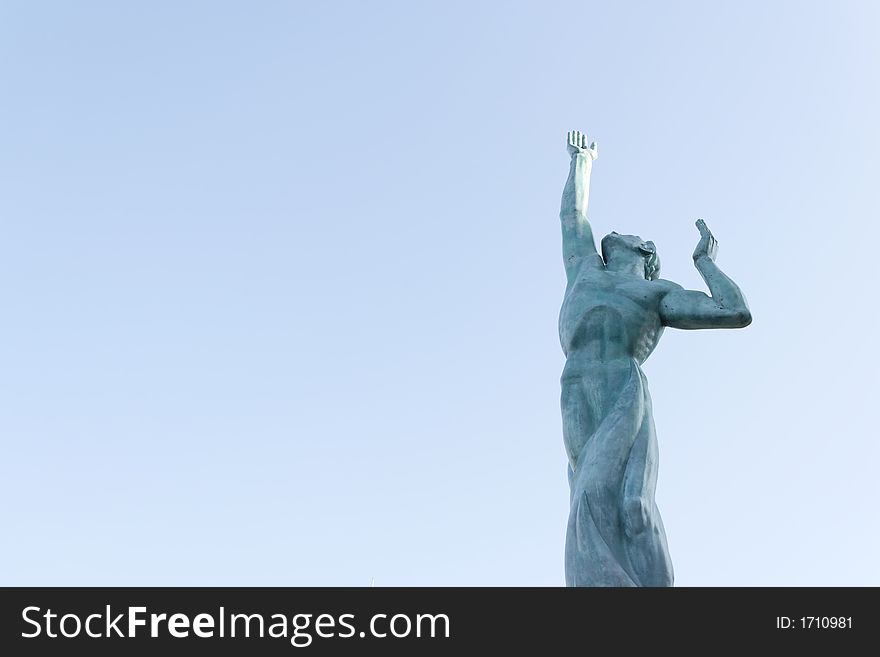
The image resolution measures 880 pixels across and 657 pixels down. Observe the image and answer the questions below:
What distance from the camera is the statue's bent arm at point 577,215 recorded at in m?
12.7

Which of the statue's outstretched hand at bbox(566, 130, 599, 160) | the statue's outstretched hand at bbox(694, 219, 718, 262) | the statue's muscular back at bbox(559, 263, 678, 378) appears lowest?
the statue's muscular back at bbox(559, 263, 678, 378)

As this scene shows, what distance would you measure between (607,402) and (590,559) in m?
1.56

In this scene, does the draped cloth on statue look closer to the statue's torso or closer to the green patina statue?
the green patina statue

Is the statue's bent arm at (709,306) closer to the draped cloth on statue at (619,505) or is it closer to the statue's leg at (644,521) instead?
the draped cloth on statue at (619,505)

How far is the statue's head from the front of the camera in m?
12.7

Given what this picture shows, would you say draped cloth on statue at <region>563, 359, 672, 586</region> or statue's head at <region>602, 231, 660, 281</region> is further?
Answer: statue's head at <region>602, 231, 660, 281</region>

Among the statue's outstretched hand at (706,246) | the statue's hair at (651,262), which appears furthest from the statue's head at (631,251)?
the statue's outstretched hand at (706,246)

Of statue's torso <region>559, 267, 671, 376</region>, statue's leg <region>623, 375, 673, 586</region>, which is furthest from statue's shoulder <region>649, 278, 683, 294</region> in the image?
statue's leg <region>623, 375, 673, 586</region>

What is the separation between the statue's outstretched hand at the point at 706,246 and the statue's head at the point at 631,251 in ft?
1.76

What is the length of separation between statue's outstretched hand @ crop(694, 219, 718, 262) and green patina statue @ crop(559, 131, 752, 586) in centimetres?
1

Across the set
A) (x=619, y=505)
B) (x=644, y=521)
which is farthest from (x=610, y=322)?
(x=644, y=521)

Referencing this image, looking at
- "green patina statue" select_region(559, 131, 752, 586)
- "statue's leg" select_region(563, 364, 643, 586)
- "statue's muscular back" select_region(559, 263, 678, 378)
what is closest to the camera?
"statue's leg" select_region(563, 364, 643, 586)
